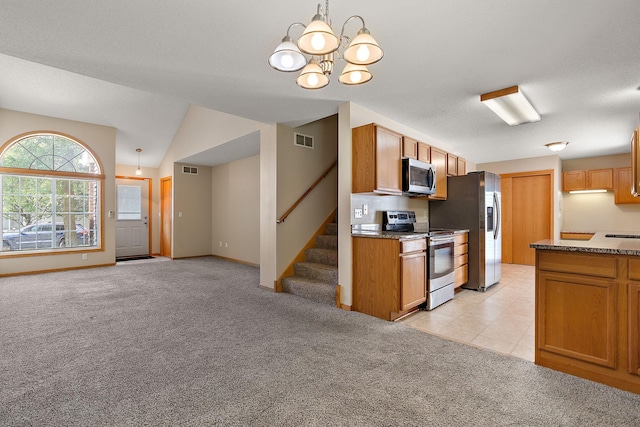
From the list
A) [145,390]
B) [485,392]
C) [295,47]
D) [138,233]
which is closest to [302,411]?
[145,390]

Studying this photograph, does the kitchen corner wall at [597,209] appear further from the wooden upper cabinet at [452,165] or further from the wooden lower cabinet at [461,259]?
the wooden lower cabinet at [461,259]

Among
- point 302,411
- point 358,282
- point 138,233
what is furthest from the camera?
point 138,233

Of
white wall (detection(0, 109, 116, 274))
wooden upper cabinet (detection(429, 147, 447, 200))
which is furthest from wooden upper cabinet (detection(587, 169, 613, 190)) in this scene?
white wall (detection(0, 109, 116, 274))

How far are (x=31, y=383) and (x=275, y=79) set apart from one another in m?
3.07

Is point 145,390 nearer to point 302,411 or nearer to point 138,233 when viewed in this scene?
point 302,411

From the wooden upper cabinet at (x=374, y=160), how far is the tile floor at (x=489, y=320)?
157cm

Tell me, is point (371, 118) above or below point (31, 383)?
above

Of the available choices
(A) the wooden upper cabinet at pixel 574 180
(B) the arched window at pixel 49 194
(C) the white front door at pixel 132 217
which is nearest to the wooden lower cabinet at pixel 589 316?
(A) the wooden upper cabinet at pixel 574 180

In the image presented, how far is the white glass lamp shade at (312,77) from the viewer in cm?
207

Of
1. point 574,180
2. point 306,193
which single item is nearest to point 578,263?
point 306,193

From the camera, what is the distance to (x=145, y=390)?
1.99m

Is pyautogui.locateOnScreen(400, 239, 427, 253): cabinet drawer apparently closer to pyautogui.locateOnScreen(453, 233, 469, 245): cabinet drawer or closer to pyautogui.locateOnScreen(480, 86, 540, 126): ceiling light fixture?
pyautogui.locateOnScreen(453, 233, 469, 245): cabinet drawer

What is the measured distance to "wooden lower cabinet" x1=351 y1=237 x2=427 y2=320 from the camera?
10.7 ft

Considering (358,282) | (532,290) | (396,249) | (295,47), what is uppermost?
(295,47)
